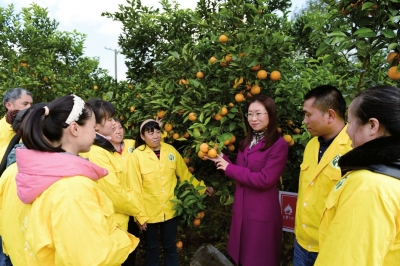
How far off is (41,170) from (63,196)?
166 millimetres

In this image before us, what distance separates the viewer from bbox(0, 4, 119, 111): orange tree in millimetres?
4309

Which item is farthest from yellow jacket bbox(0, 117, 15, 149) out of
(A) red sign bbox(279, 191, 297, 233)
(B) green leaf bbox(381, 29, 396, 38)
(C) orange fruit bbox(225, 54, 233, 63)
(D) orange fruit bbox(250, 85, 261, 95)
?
(B) green leaf bbox(381, 29, 396, 38)

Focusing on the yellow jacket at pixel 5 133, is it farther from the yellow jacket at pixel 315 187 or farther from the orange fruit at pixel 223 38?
the yellow jacket at pixel 315 187

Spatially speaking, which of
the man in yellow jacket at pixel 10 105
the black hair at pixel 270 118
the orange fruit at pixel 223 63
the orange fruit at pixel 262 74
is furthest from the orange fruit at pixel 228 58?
the man in yellow jacket at pixel 10 105

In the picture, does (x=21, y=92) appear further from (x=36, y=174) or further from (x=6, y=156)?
(x=36, y=174)

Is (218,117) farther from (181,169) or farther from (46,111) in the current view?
(46,111)

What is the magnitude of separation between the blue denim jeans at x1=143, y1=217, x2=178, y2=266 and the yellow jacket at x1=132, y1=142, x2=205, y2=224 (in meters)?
0.11

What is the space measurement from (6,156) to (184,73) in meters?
1.58

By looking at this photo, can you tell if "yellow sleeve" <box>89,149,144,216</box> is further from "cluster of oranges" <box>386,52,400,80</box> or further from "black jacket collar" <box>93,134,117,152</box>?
"cluster of oranges" <box>386,52,400,80</box>

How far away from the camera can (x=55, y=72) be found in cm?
468

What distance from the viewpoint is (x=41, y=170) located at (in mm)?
1292

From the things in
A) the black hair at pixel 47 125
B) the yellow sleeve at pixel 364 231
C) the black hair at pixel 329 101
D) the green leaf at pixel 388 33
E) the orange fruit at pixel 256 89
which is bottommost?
the yellow sleeve at pixel 364 231

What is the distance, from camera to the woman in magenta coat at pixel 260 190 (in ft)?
7.41

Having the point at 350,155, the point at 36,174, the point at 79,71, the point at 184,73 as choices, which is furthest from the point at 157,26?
the point at 350,155
